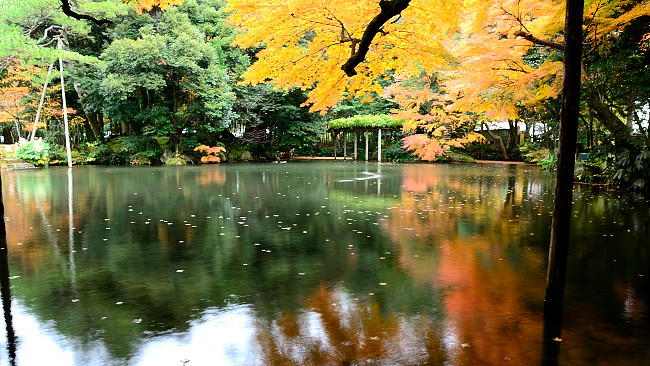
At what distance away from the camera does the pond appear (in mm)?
2930

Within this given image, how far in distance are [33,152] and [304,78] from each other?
757 inches

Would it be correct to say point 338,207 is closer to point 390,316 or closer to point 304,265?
point 304,265

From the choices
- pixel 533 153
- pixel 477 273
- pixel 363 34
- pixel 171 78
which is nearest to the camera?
pixel 477 273

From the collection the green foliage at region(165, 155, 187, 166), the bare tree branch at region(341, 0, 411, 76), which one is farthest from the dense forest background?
the bare tree branch at region(341, 0, 411, 76)

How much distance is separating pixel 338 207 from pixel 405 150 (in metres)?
20.4

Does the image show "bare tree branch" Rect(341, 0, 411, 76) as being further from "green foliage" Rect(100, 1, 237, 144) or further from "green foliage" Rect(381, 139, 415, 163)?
"green foliage" Rect(381, 139, 415, 163)

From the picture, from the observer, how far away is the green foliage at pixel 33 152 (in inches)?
835

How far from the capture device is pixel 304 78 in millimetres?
7797

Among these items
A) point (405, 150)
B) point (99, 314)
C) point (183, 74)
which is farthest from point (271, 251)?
point (405, 150)

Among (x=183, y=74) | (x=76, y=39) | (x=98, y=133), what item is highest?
(x=76, y=39)

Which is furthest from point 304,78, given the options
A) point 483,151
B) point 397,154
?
point 483,151

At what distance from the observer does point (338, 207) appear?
29.6ft

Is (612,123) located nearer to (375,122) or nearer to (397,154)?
(375,122)

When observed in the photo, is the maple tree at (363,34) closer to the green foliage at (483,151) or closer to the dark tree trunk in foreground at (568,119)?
the dark tree trunk in foreground at (568,119)
